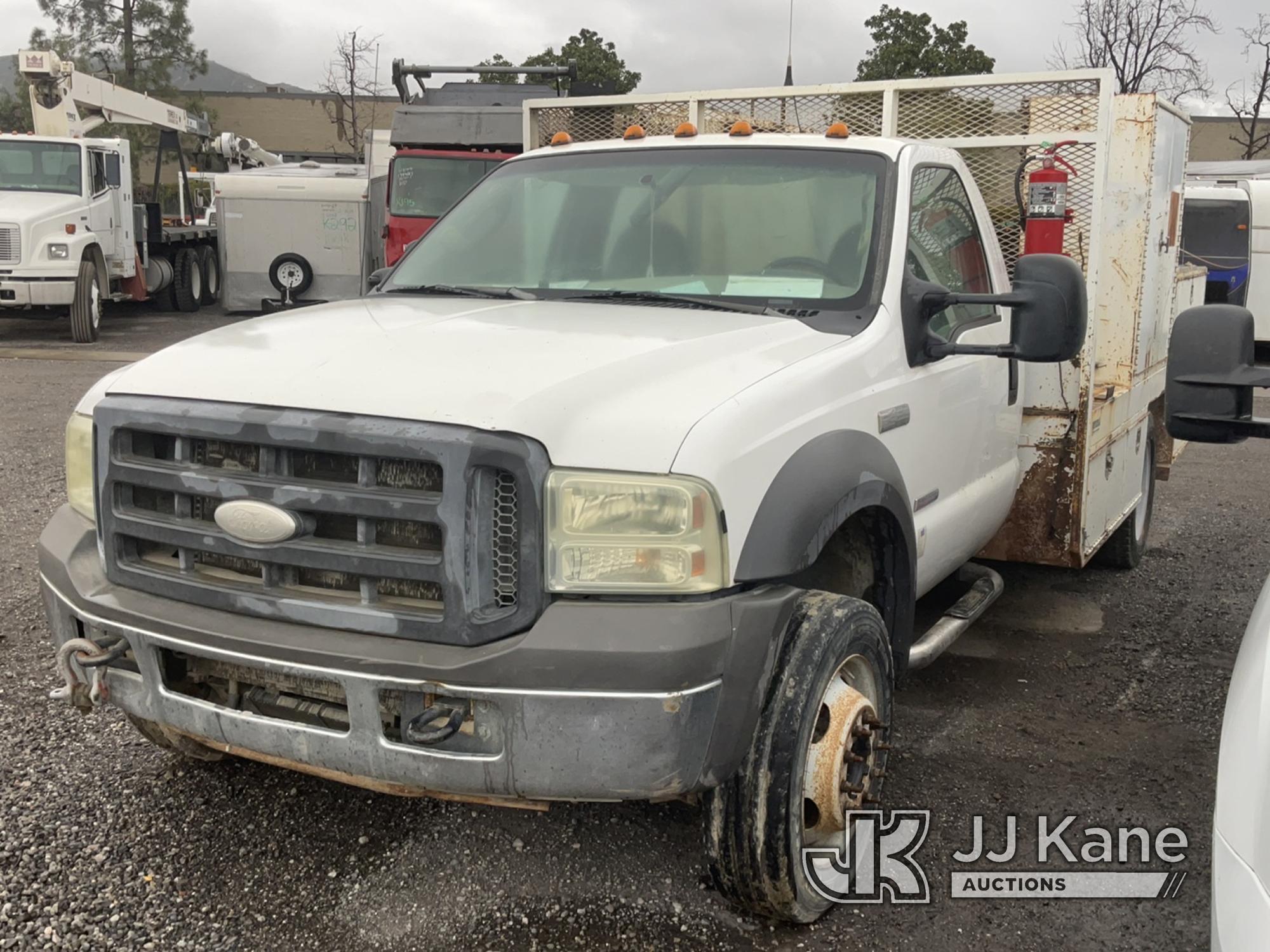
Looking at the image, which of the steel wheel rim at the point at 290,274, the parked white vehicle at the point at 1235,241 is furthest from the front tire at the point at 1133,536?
the steel wheel rim at the point at 290,274

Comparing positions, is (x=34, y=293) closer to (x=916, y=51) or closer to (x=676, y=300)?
(x=676, y=300)

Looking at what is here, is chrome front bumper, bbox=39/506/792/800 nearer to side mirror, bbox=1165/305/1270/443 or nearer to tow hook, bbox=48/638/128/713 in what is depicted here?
tow hook, bbox=48/638/128/713

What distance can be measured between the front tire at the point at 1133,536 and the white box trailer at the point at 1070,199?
0.63 feet

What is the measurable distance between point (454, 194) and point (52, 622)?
1381 centimetres

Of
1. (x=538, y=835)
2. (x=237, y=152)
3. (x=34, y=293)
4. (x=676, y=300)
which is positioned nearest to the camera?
(x=538, y=835)

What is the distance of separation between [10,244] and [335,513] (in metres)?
14.0

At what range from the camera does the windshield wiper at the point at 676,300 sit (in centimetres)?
345

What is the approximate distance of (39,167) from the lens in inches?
602

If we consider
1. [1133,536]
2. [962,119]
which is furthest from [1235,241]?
[962,119]

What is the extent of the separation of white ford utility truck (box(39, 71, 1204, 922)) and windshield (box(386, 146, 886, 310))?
0.04 ft

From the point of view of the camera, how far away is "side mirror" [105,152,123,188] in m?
16.3

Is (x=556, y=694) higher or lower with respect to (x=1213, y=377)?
lower

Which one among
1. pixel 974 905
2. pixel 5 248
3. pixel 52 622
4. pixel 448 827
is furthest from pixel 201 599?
pixel 5 248

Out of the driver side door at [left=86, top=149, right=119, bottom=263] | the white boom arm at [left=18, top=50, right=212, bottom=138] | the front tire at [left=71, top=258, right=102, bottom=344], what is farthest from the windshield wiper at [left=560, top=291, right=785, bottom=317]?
the white boom arm at [left=18, top=50, right=212, bottom=138]
